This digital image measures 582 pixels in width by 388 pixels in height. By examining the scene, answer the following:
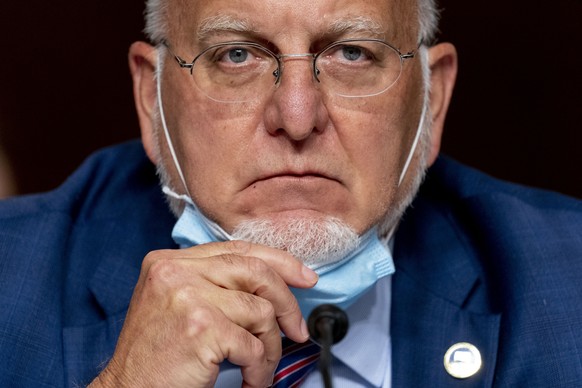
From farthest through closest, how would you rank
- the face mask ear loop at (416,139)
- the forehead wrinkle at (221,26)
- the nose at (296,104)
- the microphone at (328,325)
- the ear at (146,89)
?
the ear at (146,89) → the face mask ear loop at (416,139) → the forehead wrinkle at (221,26) → the nose at (296,104) → the microphone at (328,325)

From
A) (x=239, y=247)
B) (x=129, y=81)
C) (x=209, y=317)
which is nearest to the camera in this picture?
(x=209, y=317)

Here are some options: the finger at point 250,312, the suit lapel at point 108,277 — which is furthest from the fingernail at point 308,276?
the suit lapel at point 108,277

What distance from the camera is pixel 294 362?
2.59 metres

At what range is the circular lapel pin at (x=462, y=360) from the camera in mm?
2682

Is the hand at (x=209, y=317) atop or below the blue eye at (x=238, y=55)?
below

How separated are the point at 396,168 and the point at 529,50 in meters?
1.55

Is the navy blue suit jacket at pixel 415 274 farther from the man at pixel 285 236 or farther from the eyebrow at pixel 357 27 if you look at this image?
the eyebrow at pixel 357 27

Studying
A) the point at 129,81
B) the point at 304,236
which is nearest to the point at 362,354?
the point at 304,236

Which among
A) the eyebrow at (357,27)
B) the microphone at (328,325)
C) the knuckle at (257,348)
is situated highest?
the eyebrow at (357,27)

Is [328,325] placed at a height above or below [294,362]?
above

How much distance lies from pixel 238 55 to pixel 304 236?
50 centimetres

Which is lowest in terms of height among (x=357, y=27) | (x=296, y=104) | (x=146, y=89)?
(x=146, y=89)

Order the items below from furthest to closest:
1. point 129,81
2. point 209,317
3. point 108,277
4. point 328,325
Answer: point 129,81 → point 108,277 → point 209,317 → point 328,325

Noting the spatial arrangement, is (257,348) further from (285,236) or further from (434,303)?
(434,303)
